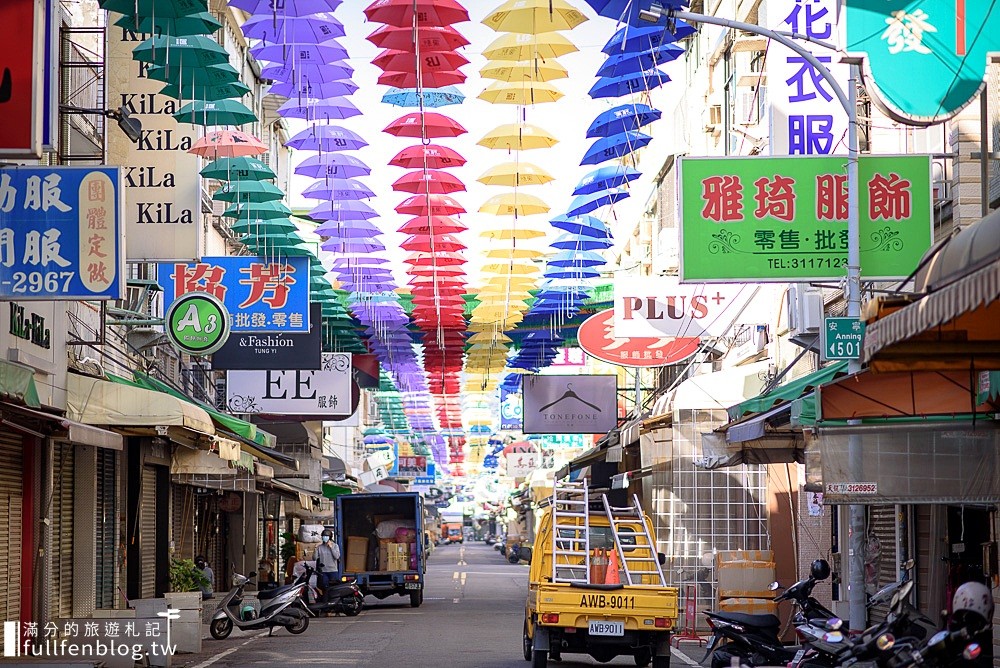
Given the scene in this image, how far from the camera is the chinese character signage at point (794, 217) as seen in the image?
17.5 metres

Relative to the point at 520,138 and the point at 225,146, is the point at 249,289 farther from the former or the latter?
the point at 520,138

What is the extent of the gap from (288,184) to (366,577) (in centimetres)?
2645

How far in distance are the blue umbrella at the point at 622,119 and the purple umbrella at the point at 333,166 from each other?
4.06m

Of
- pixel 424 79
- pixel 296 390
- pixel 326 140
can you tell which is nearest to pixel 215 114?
pixel 326 140

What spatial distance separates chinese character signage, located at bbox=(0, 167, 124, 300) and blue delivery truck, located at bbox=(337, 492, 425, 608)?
19945 mm

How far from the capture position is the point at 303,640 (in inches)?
941

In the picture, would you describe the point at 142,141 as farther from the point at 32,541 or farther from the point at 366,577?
the point at 366,577

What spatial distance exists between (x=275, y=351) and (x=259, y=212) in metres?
3.52

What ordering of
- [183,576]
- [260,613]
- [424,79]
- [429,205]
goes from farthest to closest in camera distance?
[183,576] < [429,205] < [260,613] < [424,79]

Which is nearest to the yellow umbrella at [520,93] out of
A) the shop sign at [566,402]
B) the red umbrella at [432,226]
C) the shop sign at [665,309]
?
the red umbrella at [432,226]

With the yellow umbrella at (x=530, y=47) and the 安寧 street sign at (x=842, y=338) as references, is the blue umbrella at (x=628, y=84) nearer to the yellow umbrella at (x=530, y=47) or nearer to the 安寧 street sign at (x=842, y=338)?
the yellow umbrella at (x=530, y=47)

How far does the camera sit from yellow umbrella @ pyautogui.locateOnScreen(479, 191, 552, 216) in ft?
85.5

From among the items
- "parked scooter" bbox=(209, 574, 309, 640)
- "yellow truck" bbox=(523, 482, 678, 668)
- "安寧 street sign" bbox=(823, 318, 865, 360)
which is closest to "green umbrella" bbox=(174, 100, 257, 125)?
"yellow truck" bbox=(523, 482, 678, 668)

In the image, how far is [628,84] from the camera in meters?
21.1
